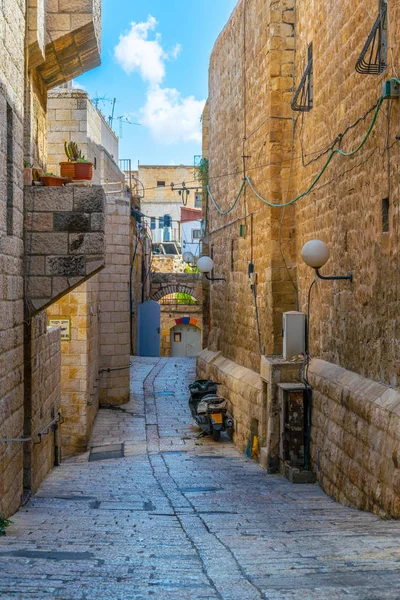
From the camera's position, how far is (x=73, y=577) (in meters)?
3.47

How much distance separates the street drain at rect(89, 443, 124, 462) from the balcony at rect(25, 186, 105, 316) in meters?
4.93

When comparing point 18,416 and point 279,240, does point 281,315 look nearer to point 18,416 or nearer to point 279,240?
point 279,240

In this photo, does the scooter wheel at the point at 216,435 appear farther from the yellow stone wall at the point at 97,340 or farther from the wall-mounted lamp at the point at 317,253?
the wall-mounted lamp at the point at 317,253

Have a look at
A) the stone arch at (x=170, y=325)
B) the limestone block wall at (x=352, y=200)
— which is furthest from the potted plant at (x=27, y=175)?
the stone arch at (x=170, y=325)

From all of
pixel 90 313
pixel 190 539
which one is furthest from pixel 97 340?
pixel 190 539

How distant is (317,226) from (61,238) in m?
3.52

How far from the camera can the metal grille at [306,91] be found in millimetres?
9272

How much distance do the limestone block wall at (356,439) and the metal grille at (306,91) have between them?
10.9 feet

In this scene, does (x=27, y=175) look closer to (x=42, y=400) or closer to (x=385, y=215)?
(x=42, y=400)

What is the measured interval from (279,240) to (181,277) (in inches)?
841

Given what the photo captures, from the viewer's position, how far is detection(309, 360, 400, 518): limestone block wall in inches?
225

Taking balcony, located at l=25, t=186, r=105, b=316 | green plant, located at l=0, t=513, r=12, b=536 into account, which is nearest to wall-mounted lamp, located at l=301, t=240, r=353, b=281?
balcony, located at l=25, t=186, r=105, b=316

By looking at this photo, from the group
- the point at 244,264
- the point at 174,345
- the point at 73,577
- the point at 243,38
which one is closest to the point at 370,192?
the point at 73,577

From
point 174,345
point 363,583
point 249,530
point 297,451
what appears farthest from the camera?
point 174,345
